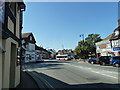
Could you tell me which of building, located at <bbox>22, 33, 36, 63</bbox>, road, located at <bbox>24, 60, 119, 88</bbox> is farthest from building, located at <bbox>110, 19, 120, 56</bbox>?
building, located at <bbox>22, 33, 36, 63</bbox>

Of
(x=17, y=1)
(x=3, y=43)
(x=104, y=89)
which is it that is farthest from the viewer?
(x=17, y=1)

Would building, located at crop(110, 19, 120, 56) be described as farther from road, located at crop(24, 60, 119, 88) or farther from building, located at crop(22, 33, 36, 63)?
building, located at crop(22, 33, 36, 63)

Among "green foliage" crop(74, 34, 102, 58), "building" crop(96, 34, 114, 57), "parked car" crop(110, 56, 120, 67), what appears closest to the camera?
"parked car" crop(110, 56, 120, 67)

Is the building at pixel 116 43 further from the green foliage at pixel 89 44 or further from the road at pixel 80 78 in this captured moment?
the road at pixel 80 78

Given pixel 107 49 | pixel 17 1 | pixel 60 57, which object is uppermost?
pixel 17 1

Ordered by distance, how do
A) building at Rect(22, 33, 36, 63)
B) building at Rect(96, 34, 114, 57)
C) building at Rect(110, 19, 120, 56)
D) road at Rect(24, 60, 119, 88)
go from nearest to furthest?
road at Rect(24, 60, 119, 88) → building at Rect(110, 19, 120, 56) → building at Rect(22, 33, 36, 63) → building at Rect(96, 34, 114, 57)

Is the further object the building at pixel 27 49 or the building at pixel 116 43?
the building at pixel 27 49

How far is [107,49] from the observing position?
1378 inches

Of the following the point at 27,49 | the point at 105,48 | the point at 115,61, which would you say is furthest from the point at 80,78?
the point at 27,49

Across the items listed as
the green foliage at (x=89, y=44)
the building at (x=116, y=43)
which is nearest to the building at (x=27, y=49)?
the green foliage at (x=89, y=44)

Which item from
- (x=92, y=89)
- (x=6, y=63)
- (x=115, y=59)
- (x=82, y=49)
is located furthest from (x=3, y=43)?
(x=82, y=49)

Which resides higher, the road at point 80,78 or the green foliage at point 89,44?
the green foliage at point 89,44

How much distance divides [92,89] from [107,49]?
30.8 m

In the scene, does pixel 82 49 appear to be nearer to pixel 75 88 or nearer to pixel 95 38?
pixel 95 38
